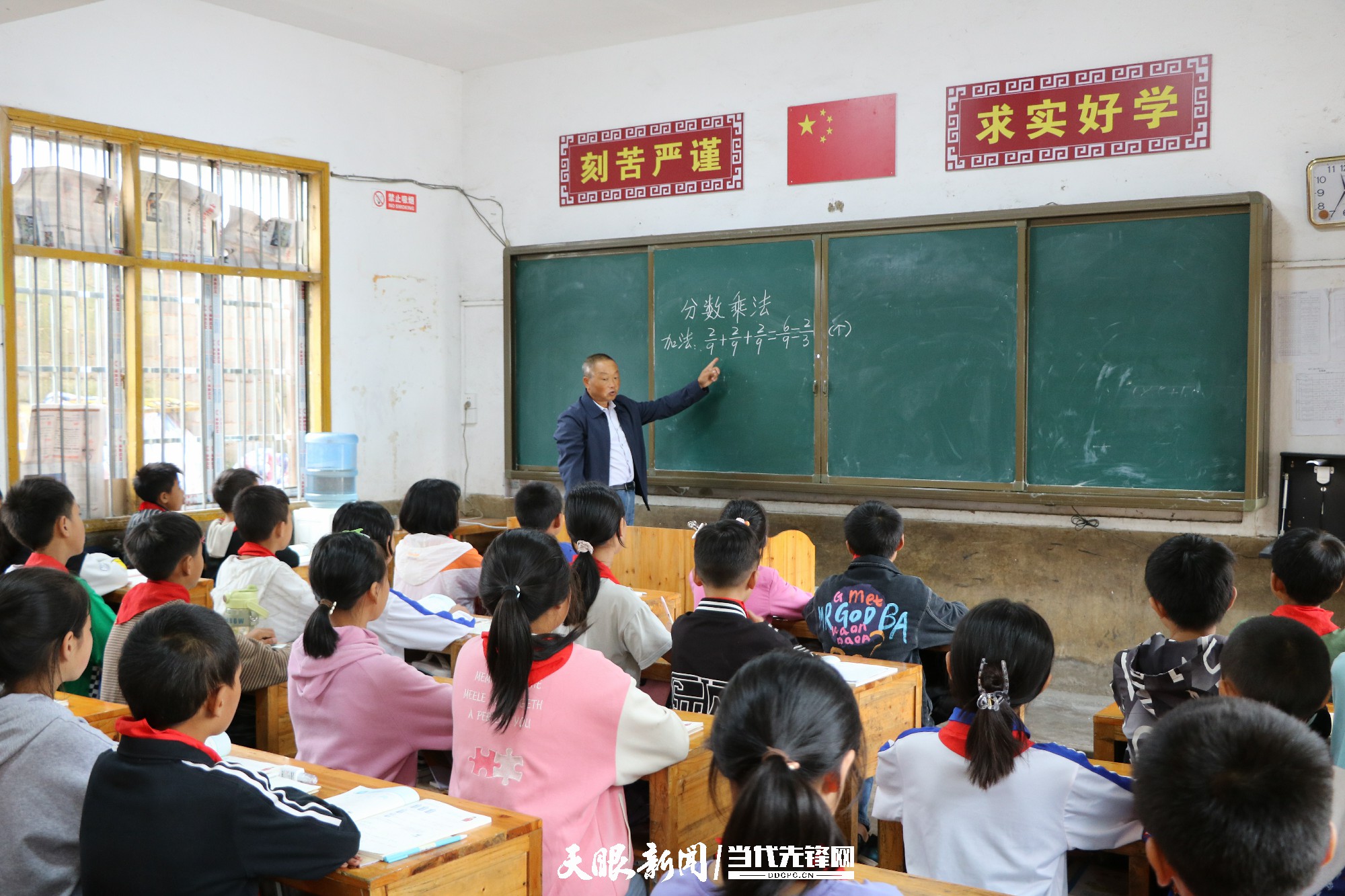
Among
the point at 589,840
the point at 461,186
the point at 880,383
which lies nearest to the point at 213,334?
the point at 461,186

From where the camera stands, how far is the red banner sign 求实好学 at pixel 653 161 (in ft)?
18.1

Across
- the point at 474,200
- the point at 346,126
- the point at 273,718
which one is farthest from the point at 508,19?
the point at 273,718

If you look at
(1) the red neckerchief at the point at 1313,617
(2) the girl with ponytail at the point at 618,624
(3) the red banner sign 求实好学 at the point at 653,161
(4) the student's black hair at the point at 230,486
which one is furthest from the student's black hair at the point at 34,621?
(3) the red banner sign 求实好学 at the point at 653,161

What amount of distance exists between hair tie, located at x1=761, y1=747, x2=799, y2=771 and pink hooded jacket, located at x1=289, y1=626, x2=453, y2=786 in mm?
1138

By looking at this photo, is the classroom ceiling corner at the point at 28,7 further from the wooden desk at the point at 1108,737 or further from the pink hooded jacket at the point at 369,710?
the wooden desk at the point at 1108,737

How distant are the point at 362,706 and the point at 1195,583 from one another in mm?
1646

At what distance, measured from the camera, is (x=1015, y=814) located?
66.1 inches

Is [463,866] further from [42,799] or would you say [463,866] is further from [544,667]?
[42,799]

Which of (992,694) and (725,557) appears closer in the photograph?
(992,694)

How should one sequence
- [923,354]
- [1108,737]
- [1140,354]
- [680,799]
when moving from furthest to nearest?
[923,354] → [1140,354] → [1108,737] → [680,799]

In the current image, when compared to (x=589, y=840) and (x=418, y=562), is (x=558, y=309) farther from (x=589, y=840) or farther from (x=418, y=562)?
(x=589, y=840)

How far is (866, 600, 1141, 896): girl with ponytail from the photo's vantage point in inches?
65.5

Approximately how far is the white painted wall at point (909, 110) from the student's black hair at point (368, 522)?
2.62 m

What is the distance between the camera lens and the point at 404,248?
6.24 meters
